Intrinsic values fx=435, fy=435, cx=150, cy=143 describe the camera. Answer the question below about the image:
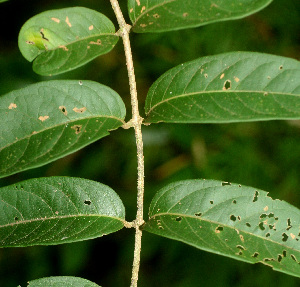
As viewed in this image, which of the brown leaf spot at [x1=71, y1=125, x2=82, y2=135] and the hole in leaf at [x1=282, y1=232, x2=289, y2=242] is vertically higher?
the brown leaf spot at [x1=71, y1=125, x2=82, y2=135]

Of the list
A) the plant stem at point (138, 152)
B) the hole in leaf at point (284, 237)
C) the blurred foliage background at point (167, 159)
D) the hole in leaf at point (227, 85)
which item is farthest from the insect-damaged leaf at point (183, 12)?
the blurred foliage background at point (167, 159)

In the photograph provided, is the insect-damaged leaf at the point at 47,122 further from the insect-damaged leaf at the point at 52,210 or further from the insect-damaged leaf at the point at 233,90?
the insect-damaged leaf at the point at 233,90


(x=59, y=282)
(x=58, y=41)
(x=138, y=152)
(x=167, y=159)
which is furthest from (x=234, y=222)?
(x=167, y=159)

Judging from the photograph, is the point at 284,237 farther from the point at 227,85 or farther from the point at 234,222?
the point at 227,85

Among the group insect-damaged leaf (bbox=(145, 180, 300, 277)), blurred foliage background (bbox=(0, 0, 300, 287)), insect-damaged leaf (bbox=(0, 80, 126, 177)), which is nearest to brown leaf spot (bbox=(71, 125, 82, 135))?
insect-damaged leaf (bbox=(0, 80, 126, 177))

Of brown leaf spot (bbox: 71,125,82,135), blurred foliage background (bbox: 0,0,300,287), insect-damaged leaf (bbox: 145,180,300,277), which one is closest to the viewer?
insect-damaged leaf (bbox: 145,180,300,277)

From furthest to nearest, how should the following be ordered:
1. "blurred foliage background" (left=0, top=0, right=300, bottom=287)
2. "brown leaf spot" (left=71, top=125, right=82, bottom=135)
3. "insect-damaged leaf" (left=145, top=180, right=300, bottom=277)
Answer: "blurred foliage background" (left=0, top=0, right=300, bottom=287)
"brown leaf spot" (left=71, top=125, right=82, bottom=135)
"insect-damaged leaf" (left=145, top=180, right=300, bottom=277)

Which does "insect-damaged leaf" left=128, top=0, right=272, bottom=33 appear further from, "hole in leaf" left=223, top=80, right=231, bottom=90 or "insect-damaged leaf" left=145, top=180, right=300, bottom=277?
"insect-damaged leaf" left=145, top=180, right=300, bottom=277
